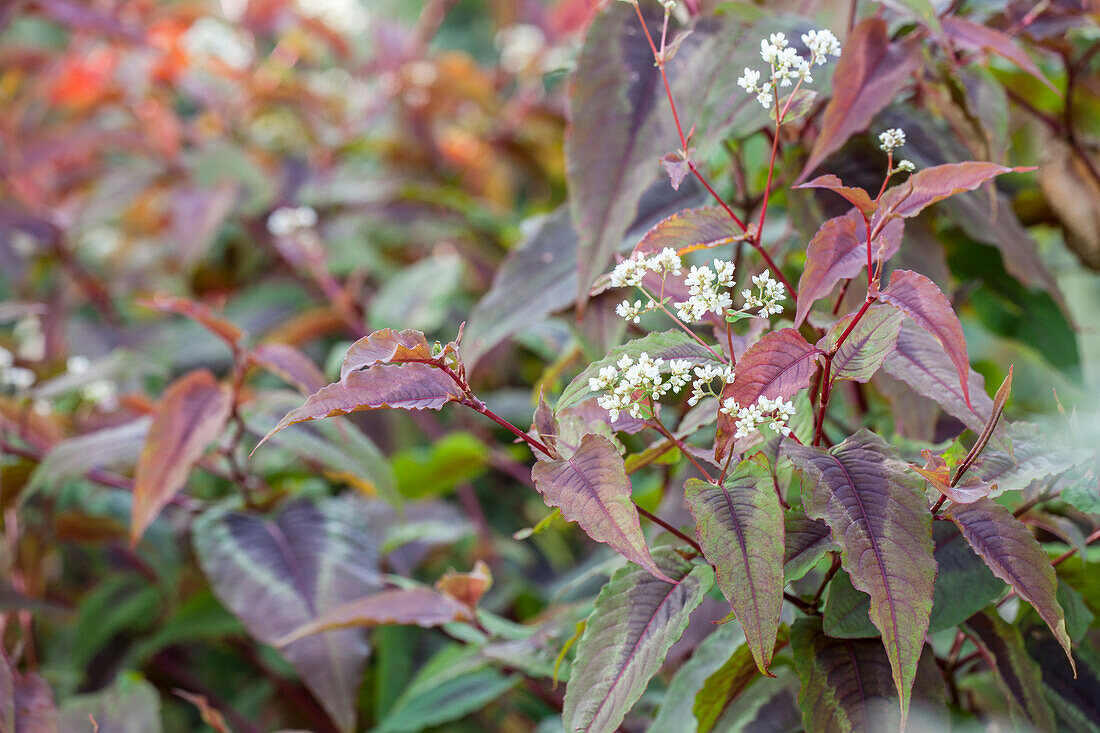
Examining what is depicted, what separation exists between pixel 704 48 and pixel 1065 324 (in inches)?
19.8

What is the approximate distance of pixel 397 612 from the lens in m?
0.59

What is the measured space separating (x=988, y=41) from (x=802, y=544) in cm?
37

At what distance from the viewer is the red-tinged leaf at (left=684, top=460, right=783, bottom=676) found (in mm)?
370

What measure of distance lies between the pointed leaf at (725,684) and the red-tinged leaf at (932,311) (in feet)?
0.63

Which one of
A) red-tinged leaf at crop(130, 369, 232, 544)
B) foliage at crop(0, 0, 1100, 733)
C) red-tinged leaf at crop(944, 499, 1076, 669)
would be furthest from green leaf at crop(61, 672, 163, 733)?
red-tinged leaf at crop(944, 499, 1076, 669)

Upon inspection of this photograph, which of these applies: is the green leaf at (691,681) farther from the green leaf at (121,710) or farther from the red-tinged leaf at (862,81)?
the green leaf at (121,710)

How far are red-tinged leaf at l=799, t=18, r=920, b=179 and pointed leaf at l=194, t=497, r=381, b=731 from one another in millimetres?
494

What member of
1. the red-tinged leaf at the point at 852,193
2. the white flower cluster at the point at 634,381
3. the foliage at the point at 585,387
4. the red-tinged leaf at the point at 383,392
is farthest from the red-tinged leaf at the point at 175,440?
the red-tinged leaf at the point at 852,193

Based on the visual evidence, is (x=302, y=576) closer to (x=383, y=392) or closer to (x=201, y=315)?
(x=201, y=315)

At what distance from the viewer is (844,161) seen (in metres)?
0.64

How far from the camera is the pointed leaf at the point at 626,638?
402 mm

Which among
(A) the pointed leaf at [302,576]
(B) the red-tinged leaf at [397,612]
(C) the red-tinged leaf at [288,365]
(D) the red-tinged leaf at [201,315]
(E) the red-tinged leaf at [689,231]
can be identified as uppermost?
(E) the red-tinged leaf at [689,231]

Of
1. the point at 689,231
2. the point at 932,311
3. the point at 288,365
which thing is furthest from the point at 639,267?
the point at 288,365

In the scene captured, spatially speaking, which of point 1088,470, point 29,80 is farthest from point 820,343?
point 29,80
